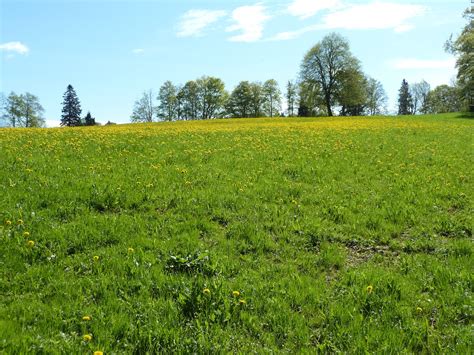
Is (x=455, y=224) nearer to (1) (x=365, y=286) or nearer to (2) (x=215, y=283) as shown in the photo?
(1) (x=365, y=286)

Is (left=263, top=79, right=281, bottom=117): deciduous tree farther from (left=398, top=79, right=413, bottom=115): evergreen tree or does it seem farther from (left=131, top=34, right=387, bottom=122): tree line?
(left=398, top=79, right=413, bottom=115): evergreen tree

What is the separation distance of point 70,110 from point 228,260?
299ft

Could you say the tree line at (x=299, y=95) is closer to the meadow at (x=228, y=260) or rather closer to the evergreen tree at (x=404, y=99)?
the evergreen tree at (x=404, y=99)

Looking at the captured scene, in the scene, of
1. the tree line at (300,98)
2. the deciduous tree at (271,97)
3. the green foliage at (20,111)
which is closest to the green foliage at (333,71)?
the tree line at (300,98)

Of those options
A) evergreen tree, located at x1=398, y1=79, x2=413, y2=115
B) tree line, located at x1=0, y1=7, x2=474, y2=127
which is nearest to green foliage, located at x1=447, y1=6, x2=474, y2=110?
tree line, located at x1=0, y1=7, x2=474, y2=127

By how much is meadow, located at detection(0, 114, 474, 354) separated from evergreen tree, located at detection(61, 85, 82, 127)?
82539 millimetres

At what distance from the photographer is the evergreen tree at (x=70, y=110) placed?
286ft

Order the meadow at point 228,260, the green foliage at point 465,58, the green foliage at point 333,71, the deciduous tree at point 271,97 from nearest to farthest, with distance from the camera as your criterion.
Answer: the meadow at point 228,260 < the green foliage at point 465,58 < the green foliage at point 333,71 < the deciduous tree at point 271,97

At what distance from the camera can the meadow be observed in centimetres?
425

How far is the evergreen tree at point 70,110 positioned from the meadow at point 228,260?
8254cm

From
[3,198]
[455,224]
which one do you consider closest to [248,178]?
[455,224]

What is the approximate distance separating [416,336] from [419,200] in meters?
5.41

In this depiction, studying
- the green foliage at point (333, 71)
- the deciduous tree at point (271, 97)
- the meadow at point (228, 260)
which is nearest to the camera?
the meadow at point (228, 260)

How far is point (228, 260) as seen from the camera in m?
5.92
